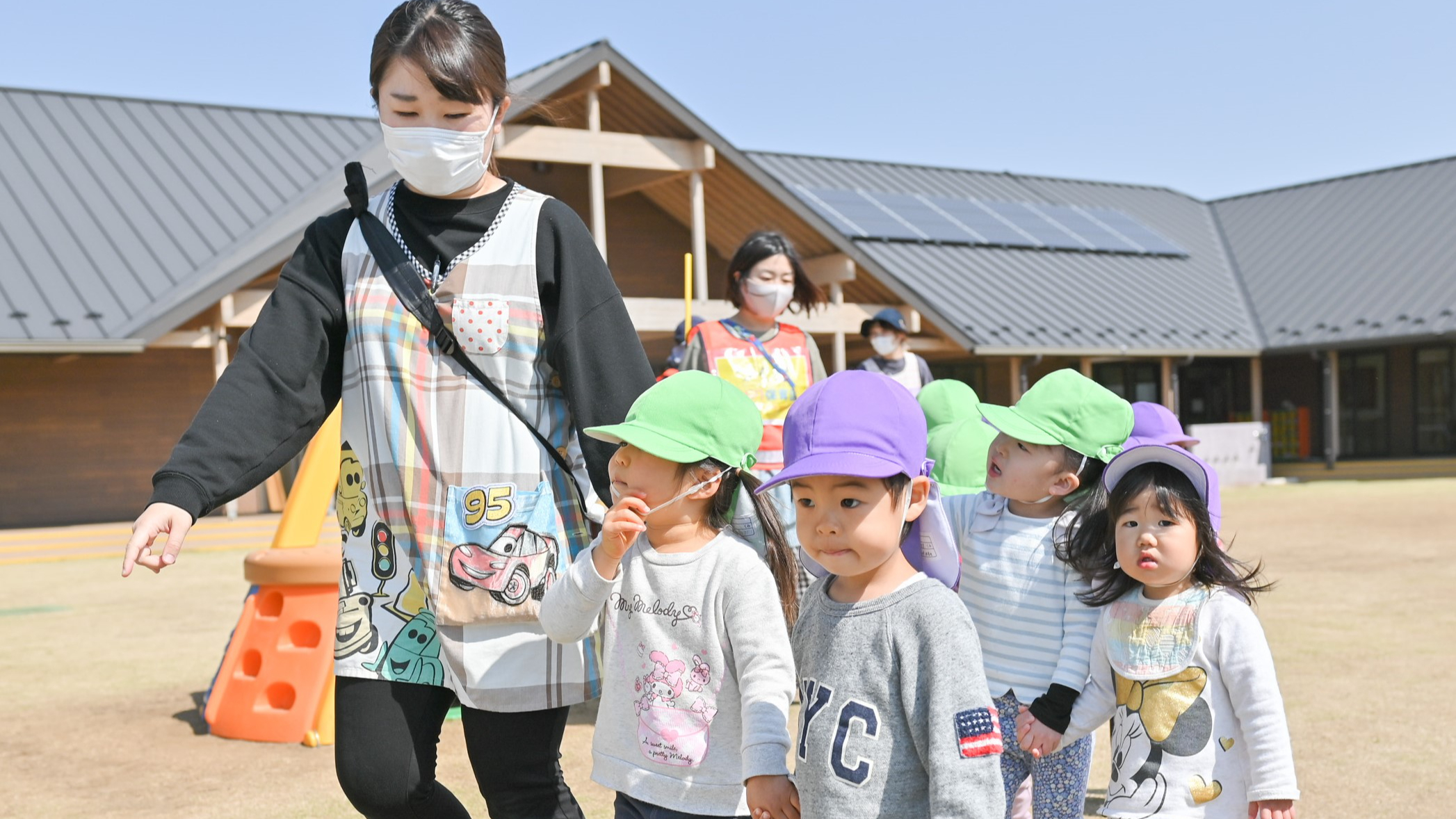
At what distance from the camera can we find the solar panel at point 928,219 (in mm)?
23328

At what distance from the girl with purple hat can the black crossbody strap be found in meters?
1.21

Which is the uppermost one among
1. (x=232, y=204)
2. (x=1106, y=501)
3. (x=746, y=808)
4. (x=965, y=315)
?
(x=232, y=204)

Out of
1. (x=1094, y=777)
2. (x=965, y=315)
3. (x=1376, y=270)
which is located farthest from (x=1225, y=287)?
(x=1094, y=777)

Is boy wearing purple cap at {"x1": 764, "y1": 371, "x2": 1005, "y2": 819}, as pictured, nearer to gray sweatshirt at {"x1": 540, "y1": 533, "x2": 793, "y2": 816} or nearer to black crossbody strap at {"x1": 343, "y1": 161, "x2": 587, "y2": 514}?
gray sweatshirt at {"x1": 540, "y1": 533, "x2": 793, "y2": 816}

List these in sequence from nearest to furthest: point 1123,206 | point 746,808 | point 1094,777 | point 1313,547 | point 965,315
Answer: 1. point 746,808
2. point 1094,777
3. point 1313,547
4. point 965,315
5. point 1123,206

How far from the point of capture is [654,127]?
17.3 m

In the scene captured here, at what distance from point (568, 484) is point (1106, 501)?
4.15 feet

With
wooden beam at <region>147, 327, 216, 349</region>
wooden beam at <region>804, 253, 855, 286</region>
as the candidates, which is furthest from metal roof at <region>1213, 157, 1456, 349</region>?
wooden beam at <region>147, 327, 216, 349</region>

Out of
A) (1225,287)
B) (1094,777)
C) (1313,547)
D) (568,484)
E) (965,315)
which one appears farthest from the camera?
(1225,287)

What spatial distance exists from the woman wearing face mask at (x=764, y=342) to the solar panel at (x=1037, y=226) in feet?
67.3

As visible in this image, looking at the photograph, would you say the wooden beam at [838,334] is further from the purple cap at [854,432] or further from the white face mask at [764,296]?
the purple cap at [854,432]

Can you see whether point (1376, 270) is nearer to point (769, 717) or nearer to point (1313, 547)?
point (1313, 547)

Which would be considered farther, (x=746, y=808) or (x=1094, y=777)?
(x=1094, y=777)

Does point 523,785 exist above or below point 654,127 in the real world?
below
